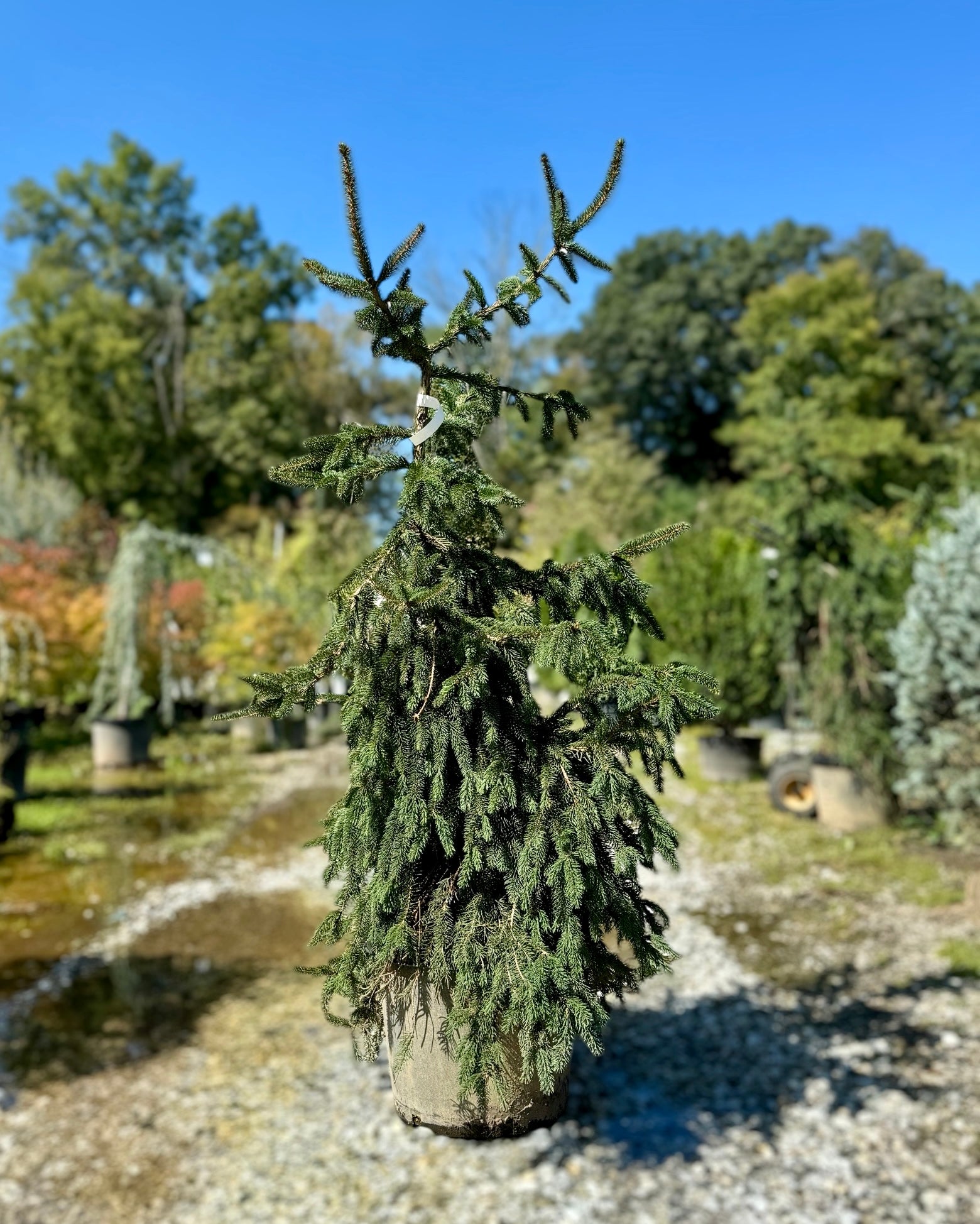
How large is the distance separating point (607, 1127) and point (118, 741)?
7821 mm

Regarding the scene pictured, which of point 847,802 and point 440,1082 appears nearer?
point 440,1082

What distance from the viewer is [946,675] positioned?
20.2 feet

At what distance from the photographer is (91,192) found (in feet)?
76.5

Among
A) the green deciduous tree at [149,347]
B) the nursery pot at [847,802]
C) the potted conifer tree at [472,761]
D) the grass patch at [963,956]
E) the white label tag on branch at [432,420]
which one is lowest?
the grass patch at [963,956]

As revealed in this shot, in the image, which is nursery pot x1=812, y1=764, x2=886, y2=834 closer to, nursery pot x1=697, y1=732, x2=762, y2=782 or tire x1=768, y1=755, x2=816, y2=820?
tire x1=768, y1=755, x2=816, y2=820

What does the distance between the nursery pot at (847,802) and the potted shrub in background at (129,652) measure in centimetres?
659

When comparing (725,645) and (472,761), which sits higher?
(725,645)

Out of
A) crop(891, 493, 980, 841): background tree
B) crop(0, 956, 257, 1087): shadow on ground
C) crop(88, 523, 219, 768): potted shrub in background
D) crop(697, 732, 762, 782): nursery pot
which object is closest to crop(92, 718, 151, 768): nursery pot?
crop(88, 523, 219, 768): potted shrub in background

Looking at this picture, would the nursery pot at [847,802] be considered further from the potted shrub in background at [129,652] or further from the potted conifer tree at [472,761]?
the potted shrub in background at [129,652]

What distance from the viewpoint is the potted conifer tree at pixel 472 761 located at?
5.40 ft

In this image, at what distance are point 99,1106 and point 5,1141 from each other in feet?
1.21

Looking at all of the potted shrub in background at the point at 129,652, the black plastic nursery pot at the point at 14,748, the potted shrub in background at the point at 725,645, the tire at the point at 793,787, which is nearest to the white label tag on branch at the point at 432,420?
the tire at the point at 793,787

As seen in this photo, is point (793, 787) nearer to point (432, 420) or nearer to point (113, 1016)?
point (113, 1016)

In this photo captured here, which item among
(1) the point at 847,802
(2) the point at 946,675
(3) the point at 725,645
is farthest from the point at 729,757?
(2) the point at 946,675
